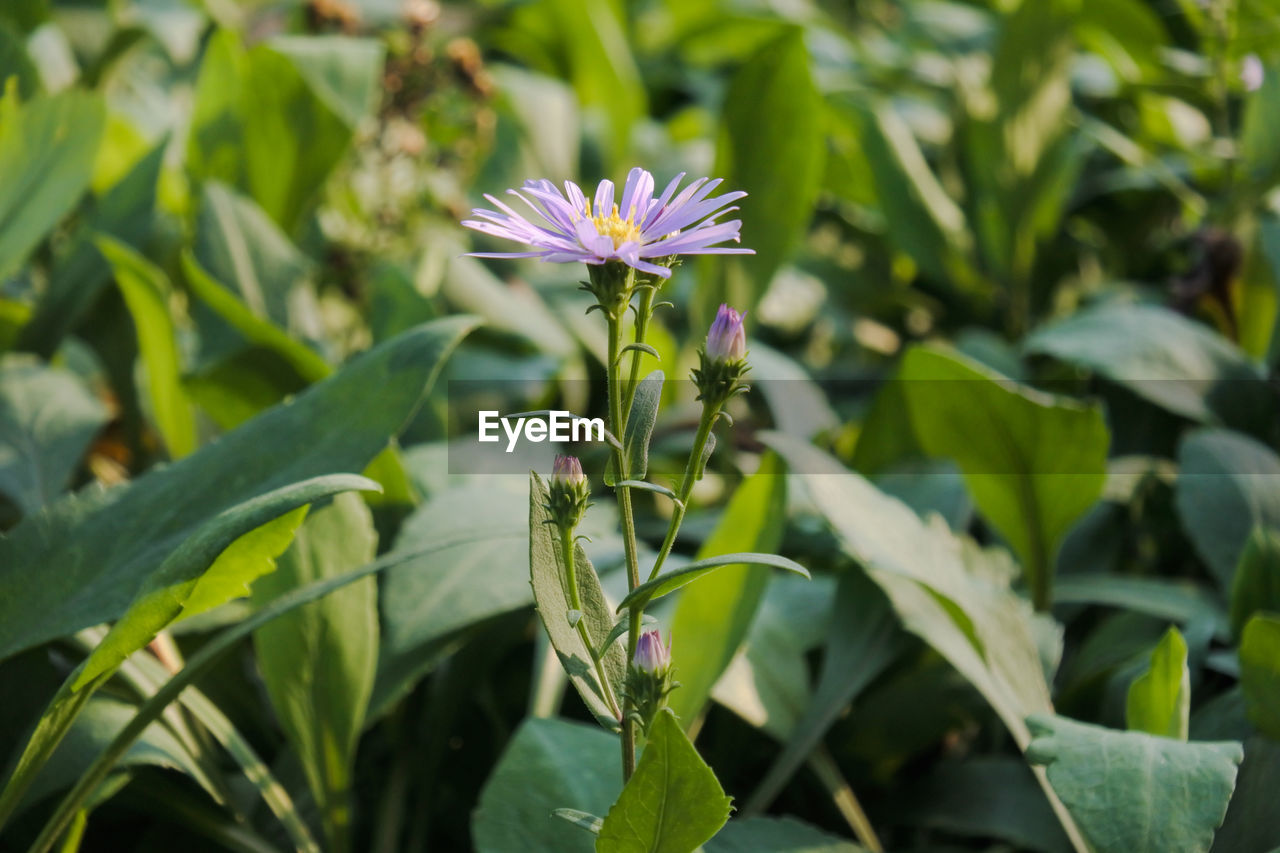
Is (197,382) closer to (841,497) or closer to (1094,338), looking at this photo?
(841,497)

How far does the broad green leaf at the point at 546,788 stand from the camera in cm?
59

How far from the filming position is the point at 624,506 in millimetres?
467

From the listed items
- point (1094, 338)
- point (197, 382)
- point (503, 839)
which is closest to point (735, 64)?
point (1094, 338)

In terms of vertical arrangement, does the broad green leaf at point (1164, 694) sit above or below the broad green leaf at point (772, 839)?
above

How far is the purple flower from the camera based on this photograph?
0.44 meters

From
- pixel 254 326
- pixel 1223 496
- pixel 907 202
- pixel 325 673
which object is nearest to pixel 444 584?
pixel 325 673

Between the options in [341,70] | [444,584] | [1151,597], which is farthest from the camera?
[341,70]

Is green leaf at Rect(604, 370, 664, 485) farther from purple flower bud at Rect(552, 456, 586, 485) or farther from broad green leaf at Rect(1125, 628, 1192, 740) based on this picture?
broad green leaf at Rect(1125, 628, 1192, 740)

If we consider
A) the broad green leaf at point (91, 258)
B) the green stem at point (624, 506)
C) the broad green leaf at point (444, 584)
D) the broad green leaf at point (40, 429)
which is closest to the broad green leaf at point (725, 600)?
the broad green leaf at point (444, 584)

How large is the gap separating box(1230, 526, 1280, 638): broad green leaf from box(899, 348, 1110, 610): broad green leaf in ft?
0.34

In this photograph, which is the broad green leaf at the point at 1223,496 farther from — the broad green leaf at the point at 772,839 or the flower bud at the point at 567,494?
the flower bud at the point at 567,494

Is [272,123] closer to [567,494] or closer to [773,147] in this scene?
[773,147]

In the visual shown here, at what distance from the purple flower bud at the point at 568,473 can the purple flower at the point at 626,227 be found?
8cm

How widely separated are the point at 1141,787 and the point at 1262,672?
16 cm
